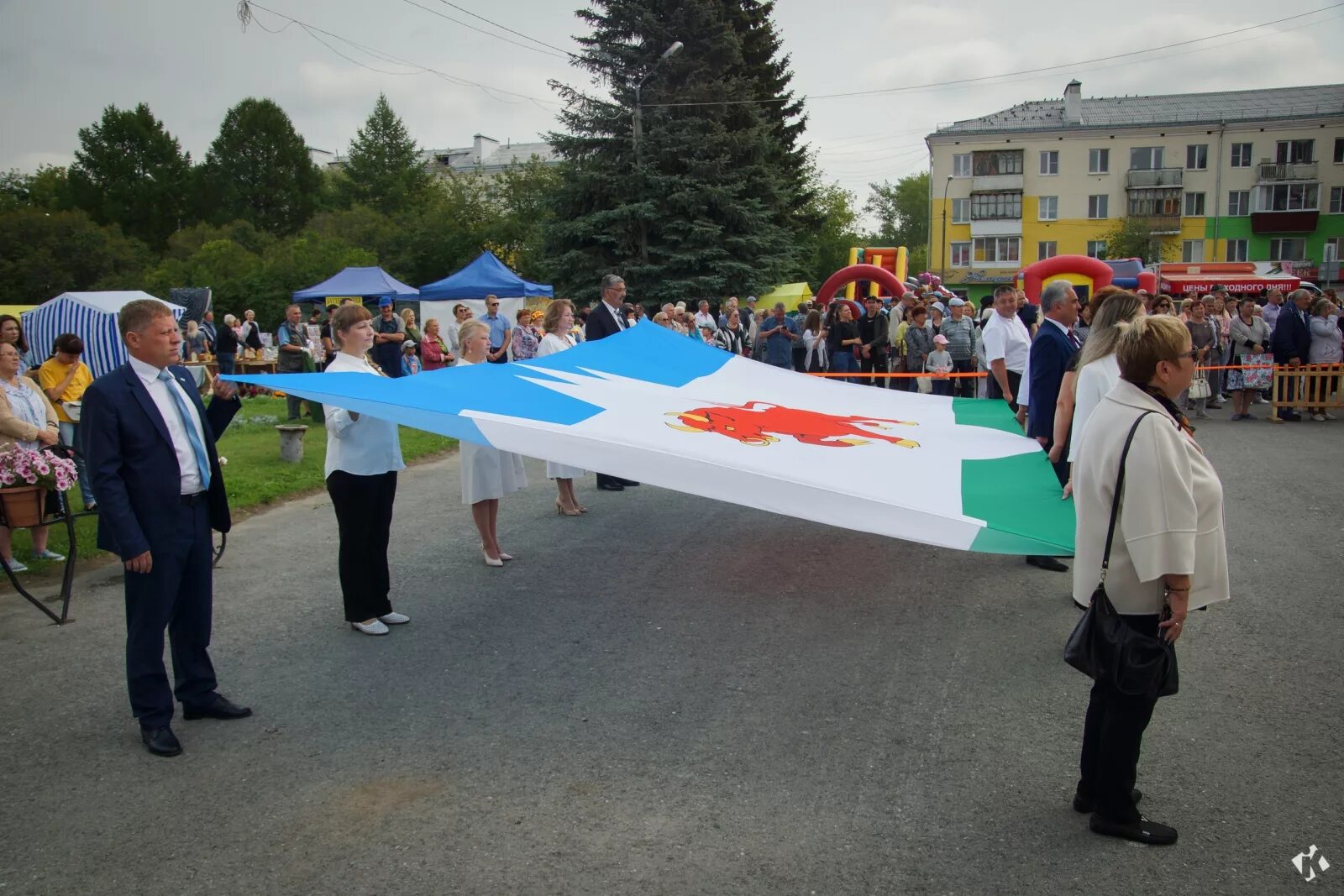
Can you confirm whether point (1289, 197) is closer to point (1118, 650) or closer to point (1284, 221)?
point (1284, 221)

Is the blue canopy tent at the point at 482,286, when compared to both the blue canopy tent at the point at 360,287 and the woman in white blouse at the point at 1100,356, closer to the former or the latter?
the blue canopy tent at the point at 360,287

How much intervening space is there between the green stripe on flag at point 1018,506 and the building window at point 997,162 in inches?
2618

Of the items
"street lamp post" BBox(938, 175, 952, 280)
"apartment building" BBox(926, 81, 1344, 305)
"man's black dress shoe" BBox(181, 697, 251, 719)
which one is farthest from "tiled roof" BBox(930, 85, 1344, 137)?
"man's black dress shoe" BBox(181, 697, 251, 719)

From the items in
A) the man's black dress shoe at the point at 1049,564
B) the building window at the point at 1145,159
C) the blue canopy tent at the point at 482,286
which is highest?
the building window at the point at 1145,159

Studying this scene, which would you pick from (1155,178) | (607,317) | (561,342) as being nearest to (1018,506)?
(561,342)

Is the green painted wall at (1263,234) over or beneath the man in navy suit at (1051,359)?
over

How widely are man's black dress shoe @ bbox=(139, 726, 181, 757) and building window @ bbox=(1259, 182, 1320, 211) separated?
248 ft

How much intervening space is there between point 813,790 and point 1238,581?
425 cm

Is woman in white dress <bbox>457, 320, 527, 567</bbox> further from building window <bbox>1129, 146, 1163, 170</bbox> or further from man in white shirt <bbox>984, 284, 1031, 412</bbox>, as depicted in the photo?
building window <bbox>1129, 146, 1163, 170</bbox>

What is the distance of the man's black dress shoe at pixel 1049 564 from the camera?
6.86 m

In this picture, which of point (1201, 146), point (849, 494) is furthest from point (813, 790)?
point (1201, 146)

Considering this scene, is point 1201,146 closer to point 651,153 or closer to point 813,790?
point 651,153

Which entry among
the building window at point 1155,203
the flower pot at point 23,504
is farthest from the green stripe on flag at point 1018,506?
the building window at point 1155,203

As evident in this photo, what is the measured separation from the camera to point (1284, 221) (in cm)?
6412
